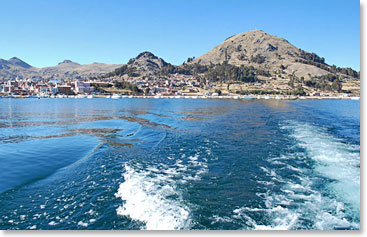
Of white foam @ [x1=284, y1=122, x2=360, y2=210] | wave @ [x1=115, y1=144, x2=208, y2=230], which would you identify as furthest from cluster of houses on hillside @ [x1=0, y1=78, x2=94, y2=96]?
white foam @ [x1=284, y1=122, x2=360, y2=210]

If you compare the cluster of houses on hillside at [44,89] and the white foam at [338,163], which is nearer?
the white foam at [338,163]

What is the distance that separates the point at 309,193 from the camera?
7.13 metres

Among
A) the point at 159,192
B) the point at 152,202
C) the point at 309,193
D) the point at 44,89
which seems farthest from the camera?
the point at 44,89

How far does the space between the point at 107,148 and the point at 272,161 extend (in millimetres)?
8944

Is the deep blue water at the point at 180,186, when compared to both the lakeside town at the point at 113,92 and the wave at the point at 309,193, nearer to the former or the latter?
the wave at the point at 309,193

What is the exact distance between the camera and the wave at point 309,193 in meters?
5.51

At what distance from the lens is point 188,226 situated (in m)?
5.36

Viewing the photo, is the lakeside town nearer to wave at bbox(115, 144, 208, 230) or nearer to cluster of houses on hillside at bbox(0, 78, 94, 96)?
cluster of houses on hillside at bbox(0, 78, 94, 96)

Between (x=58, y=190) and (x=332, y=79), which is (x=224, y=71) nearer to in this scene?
(x=332, y=79)

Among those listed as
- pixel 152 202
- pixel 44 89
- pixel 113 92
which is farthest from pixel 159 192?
pixel 44 89

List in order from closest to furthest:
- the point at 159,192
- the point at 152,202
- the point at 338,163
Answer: the point at 152,202 < the point at 159,192 < the point at 338,163

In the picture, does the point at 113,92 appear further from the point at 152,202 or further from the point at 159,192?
the point at 152,202

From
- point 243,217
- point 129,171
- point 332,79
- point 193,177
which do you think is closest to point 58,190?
point 129,171

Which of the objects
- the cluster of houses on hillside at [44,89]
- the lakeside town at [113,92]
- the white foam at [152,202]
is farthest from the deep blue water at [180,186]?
the cluster of houses on hillside at [44,89]
